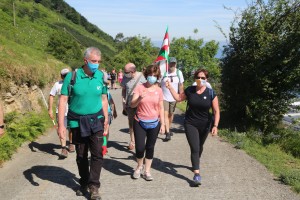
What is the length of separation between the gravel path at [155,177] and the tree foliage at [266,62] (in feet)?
6.22

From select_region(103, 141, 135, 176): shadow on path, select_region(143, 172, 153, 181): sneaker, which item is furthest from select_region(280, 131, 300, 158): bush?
select_region(143, 172, 153, 181): sneaker

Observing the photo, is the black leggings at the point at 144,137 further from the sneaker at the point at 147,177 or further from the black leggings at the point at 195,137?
the black leggings at the point at 195,137

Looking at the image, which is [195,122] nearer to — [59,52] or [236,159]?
[236,159]

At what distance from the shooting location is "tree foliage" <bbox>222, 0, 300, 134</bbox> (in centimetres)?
878

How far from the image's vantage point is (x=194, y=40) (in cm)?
6706

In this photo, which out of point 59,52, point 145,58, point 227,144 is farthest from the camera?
point 145,58

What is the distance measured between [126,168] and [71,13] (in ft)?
330

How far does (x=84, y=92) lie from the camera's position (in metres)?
4.75

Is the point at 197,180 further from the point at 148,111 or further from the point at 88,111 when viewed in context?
the point at 88,111

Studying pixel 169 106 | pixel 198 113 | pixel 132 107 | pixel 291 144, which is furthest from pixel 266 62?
pixel 132 107

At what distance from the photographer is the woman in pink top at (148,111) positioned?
18.2 ft

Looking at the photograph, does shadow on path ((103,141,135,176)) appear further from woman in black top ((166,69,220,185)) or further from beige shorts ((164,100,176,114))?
beige shorts ((164,100,176,114))

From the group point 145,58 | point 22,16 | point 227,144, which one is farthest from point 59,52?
point 22,16

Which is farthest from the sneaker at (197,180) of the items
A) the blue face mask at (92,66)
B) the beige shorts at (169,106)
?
the beige shorts at (169,106)
